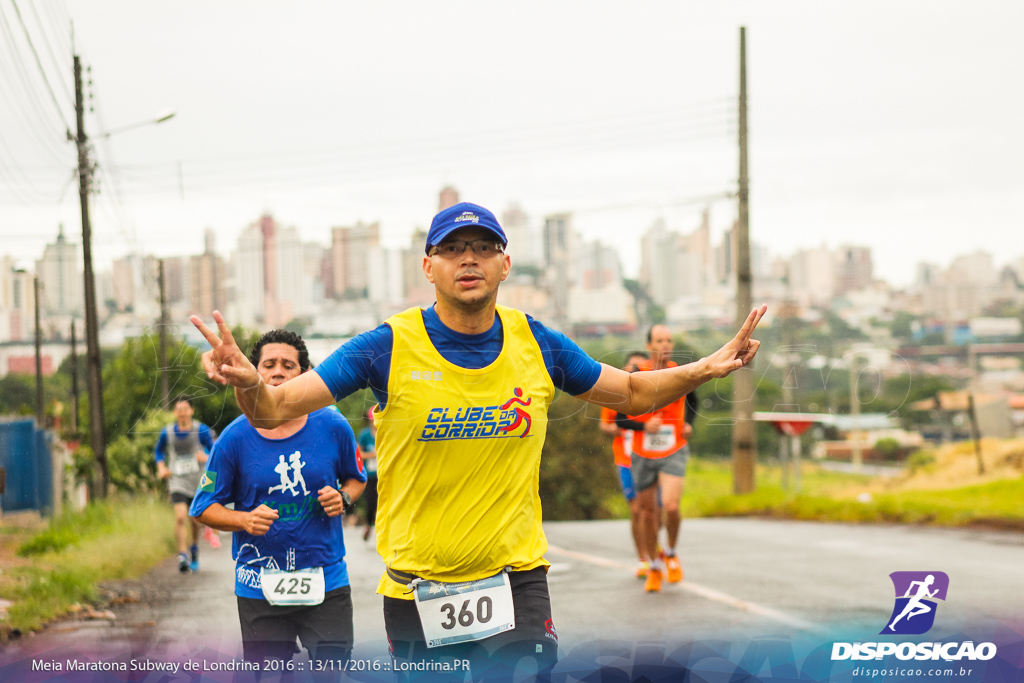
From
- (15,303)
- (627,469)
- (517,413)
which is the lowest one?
(627,469)

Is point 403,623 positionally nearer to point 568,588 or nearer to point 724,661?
point 724,661

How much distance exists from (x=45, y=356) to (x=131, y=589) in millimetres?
3195

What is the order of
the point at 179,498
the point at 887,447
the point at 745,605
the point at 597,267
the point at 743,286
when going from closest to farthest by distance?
the point at 745,605, the point at 179,498, the point at 743,286, the point at 597,267, the point at 887,447

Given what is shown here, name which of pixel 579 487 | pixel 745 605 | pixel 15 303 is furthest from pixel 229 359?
pixel 579 487

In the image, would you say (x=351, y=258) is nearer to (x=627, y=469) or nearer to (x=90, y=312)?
(x=90, y=312)

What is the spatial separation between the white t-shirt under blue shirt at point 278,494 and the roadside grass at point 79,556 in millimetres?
3770

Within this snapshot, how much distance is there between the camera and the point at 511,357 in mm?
3641

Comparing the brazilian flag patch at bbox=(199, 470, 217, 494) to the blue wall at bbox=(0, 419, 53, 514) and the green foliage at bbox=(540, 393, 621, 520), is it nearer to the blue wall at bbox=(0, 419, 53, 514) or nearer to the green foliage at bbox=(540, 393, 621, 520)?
the blue wall at bbox=(0, 419, 53, 514)

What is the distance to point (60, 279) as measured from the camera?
43.1 ft

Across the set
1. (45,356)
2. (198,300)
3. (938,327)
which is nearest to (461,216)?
(198,300)

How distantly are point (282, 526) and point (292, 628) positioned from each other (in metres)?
0.44

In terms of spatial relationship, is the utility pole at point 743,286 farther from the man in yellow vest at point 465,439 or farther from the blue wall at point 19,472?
the man in yellow vest at point 465,439

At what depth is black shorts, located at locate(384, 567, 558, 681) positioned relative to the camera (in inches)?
144

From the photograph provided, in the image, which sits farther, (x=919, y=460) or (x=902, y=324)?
(x=902, y=324)
